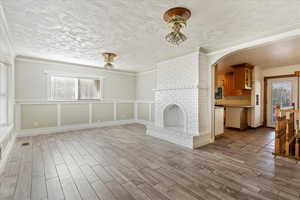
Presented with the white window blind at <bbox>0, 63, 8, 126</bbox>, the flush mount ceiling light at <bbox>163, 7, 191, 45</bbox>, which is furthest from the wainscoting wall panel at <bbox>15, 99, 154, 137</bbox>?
the flush mount ceiling light at <bbox>163, 7, 191, 45</bbox>

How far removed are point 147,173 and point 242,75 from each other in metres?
5.08

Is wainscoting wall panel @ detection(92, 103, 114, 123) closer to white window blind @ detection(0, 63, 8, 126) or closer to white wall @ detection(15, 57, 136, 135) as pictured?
white wall @ detection(15, 57, 136, 135)

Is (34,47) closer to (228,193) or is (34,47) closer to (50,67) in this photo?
(50,67)

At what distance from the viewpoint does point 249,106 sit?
5.30 meters

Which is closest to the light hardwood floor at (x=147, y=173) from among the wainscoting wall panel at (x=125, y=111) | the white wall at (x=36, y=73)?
the white wall at (x=36, y=73)

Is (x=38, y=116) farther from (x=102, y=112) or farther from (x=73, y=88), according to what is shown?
(x=102, y=112)

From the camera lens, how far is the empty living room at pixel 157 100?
1.85m

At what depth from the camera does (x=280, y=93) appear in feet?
18.3

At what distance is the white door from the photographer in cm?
525

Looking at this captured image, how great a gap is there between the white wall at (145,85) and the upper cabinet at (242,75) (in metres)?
3.31

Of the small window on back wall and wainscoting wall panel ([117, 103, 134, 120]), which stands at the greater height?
the small window on back wall

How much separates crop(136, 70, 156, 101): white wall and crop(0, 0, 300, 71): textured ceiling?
261 centimetres

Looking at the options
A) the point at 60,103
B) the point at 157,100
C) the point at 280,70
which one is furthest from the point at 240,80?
the point at 60,103

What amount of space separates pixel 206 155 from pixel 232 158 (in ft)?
1.62
